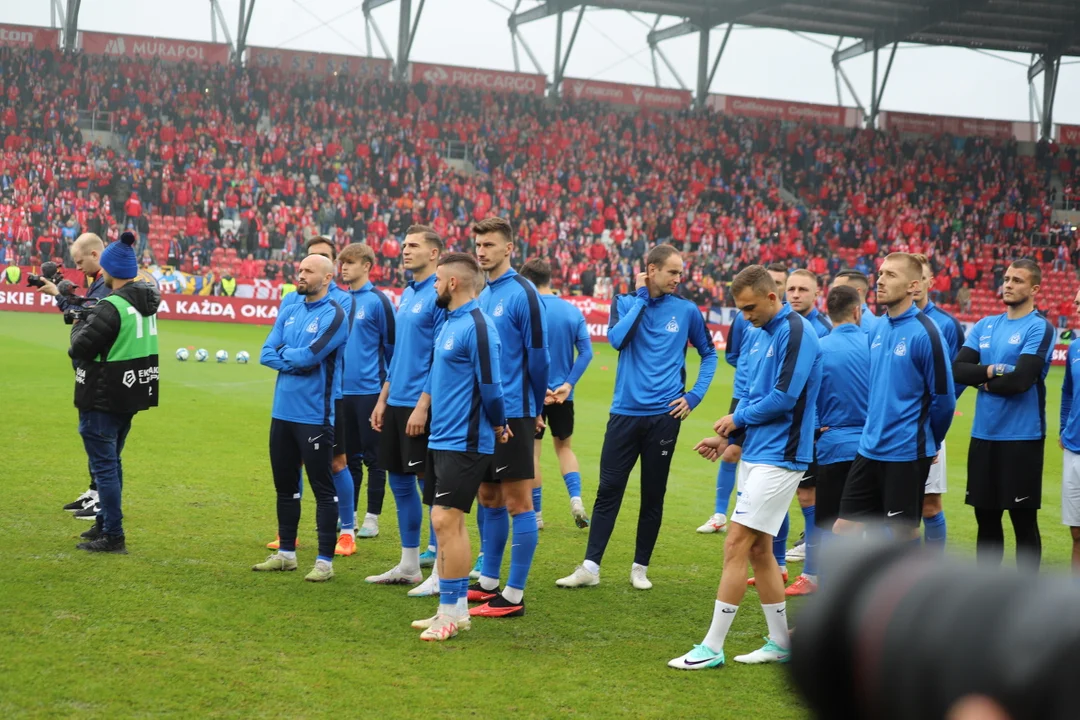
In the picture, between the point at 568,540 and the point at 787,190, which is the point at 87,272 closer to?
the point at 568,540

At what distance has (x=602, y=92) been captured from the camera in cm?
4384

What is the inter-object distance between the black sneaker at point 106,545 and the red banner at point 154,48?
1416 inches

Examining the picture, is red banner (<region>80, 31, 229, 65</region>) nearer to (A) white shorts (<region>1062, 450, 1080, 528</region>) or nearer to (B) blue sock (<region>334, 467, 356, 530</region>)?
(B) blue sock (<region>334, 467, 356, 530</region>)

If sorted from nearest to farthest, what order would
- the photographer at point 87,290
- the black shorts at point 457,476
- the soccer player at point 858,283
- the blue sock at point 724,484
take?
the black shorts at point 457,476
the soccer player at point 858,283
the photographer at point 87,290
the blue sock at point 724,484

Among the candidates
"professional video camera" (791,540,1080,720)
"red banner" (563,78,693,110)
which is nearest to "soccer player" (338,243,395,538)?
"professional video camera" (791,540,1080,720)

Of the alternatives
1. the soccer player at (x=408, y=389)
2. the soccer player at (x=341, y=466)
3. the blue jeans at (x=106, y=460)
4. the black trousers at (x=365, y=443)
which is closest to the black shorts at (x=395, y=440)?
the soccer player at (x=408, y=389)

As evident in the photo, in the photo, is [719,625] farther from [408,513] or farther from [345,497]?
[345,497]

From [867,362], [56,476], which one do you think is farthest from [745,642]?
[56,476]

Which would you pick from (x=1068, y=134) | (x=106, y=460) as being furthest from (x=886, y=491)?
(x=1068, y=134)

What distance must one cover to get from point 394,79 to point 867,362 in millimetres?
36379

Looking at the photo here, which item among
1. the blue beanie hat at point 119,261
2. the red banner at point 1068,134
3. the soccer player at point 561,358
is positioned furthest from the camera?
the red banner at point 1068,134

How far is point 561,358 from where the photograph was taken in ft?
27.7

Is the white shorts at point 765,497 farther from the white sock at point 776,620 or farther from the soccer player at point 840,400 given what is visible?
the soccer player at point 840,400

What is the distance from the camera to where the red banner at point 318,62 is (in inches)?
1594
